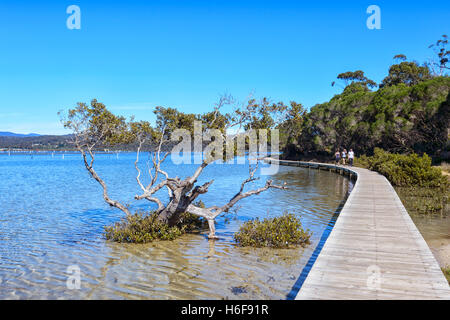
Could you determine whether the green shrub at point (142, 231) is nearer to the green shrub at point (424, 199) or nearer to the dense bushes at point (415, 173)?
the green shrub at point (424, 199)

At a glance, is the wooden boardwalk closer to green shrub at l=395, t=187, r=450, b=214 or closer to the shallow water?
the shallow water

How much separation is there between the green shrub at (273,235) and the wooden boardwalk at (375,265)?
1.17m

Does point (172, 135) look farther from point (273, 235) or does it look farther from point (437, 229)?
point (437, 229)

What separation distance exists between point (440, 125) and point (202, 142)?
27.2 meters

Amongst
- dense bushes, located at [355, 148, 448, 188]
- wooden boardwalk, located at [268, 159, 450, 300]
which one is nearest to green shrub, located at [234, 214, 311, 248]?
wooden boardwalk, located at [268, 159, 450, 300]

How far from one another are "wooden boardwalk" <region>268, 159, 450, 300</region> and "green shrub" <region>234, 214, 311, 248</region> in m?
1.17

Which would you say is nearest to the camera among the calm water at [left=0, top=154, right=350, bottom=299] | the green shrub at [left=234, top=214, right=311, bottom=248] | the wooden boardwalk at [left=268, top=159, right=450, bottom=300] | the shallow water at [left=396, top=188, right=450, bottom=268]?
the wooden boardwalk at [left=268, top=159, right=450, bottom=300]

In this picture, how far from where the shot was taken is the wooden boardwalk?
5125 mm

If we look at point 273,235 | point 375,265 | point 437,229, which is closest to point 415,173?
point 437,229

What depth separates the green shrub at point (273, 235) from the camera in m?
9.62

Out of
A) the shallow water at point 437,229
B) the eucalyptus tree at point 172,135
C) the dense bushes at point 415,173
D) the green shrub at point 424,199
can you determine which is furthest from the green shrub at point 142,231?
the dense bushes at point 415,173

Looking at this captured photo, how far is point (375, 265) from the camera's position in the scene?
622cm

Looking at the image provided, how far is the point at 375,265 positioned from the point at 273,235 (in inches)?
144
